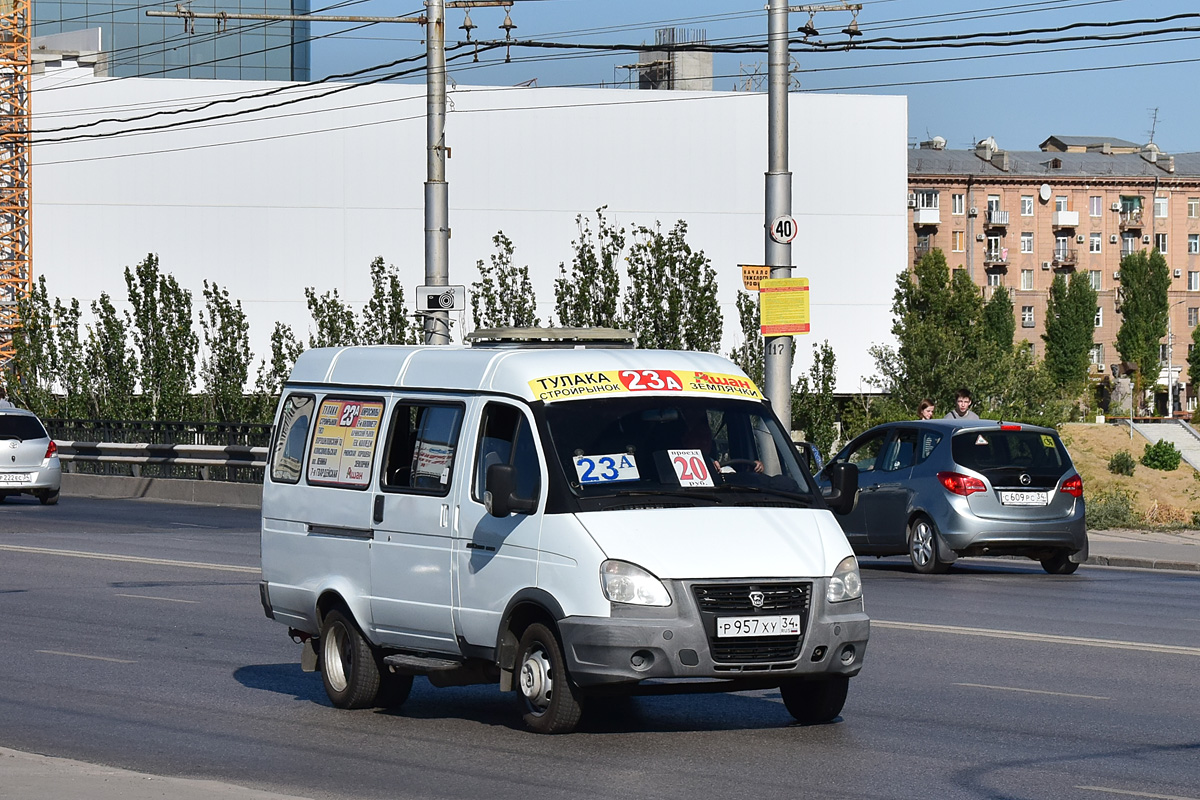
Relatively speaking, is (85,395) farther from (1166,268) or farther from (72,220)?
(1166,268)

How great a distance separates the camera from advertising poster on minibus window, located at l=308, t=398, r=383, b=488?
10.3 meters

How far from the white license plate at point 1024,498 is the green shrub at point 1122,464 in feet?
189

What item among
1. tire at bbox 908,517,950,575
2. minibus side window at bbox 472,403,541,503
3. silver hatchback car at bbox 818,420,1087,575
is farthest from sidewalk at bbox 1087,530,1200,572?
minibus side window at bbox 472,403,541,503

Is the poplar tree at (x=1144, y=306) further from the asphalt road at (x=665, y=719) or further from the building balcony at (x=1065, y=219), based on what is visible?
the asphalt road at (x=665, y=719)

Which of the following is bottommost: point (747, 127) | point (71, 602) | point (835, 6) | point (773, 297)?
point (71, 602)

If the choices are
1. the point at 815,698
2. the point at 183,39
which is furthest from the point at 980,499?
the point at 183,39

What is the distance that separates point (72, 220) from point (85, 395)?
1424 inches

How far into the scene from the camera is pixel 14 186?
75.7m

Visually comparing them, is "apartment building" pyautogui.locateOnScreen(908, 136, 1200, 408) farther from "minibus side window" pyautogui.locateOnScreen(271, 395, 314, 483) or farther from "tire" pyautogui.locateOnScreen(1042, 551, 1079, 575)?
"minibus side window" pyautogui.locateOnScreen(271, 395, 314, 483)

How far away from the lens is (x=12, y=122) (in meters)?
77.9

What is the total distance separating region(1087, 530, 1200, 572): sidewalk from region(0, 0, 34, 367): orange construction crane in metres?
56.3

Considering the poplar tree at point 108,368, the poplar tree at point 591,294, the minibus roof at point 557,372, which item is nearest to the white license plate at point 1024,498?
the minibus roof at point 557,372

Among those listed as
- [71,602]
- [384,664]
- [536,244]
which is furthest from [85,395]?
[536,244]

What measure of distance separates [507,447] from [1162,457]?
2853 inches
